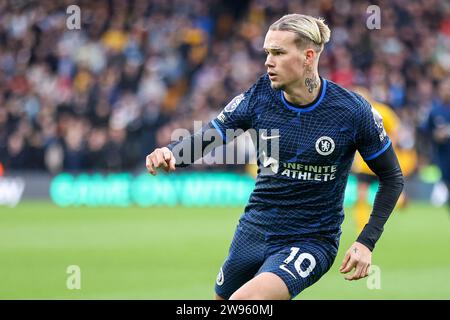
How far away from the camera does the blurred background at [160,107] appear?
15.8 m

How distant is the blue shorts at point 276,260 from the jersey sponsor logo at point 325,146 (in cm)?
50

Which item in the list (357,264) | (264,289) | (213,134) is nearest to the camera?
(264,289)

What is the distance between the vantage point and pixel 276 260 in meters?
5.58

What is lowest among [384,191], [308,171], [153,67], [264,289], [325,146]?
[264,289]

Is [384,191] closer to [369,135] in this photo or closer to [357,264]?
[369,135]

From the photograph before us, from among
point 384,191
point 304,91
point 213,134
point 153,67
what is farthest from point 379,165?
point 153,67

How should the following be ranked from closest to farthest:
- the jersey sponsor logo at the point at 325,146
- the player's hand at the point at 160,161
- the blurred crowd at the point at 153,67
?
1. the player's hand at the point at 160,161
2. the jersey sponsor logo at the point at 325,146
3. the blurred crowd at the point at 153,67

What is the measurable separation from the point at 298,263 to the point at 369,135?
0.84 m

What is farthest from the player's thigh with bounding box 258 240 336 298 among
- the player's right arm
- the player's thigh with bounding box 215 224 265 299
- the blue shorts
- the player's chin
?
the player's chin

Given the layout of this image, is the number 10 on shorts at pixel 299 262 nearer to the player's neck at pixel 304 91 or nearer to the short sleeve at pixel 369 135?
the short sleeve at pixel 369 135

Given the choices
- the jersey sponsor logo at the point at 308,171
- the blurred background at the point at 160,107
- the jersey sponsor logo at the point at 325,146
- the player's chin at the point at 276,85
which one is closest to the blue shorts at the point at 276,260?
the jersey sponsor logo at the point at 308,171

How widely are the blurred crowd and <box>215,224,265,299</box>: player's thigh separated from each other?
1537 cm
